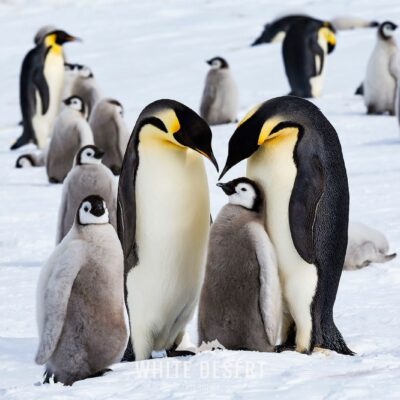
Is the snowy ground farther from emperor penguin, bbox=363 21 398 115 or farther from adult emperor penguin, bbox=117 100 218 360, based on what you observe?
adult emperor penguin, bbox=117 100 218 360

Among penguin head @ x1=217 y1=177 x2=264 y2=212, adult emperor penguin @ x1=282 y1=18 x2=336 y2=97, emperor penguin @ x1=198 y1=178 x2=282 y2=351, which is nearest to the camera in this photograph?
emperor penguin @ x1=198 y1=178 x2=282 y2=351

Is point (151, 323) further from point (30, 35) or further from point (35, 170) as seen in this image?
point (30, 35)

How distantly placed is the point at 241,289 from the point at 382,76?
30.9ft

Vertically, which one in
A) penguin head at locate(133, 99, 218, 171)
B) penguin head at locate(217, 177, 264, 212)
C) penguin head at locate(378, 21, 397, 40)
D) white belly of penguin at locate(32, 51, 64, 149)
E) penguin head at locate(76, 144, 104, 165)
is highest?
penguin head at locate(133, 99, 218, 171)

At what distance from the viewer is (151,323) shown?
442 centimetres

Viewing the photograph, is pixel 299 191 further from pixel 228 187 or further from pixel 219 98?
pixel 219 98

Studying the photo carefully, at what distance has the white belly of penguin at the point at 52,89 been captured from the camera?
13.9m

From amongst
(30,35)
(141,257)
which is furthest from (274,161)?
(30,35)

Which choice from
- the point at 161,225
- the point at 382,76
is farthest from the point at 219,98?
the point at 161,225

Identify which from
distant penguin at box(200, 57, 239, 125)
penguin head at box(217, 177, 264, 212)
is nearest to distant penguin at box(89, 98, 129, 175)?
distant penguin at box(200, 57, 239, 125)

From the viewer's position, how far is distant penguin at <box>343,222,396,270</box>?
610 centimetres

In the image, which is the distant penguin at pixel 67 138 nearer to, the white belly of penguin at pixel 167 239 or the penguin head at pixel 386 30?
the penguin head at pixel 386 30

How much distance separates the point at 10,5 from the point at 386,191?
24548mm

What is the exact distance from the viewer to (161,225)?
436cm
